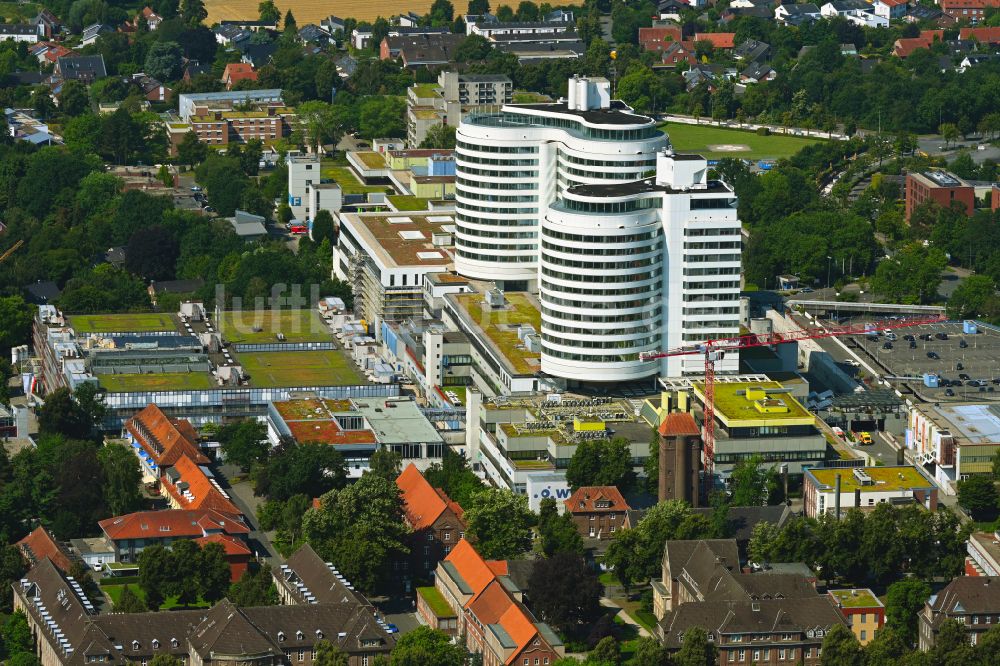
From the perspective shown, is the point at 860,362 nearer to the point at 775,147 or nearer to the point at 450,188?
the point at 450,188

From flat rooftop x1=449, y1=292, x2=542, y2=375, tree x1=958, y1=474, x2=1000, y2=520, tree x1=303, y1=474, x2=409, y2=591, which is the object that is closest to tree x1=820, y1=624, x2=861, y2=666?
tree x1=303, y1=474, x2=409, y2=591

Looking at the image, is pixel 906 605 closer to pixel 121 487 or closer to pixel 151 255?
pixel 121 487

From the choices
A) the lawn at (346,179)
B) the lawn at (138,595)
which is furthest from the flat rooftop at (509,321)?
the lawn at (346,179)

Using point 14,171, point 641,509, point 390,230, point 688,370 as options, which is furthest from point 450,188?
point 641,509

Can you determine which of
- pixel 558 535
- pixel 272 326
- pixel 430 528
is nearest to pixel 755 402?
pixel 558 535

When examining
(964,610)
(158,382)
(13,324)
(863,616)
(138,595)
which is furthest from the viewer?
(13,324)

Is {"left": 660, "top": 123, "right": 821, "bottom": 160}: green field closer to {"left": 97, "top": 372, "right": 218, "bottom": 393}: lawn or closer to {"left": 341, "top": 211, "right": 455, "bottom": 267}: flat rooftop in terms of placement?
{"left": 341, "top": 211, "right": 455, "bottom": 267}: flat rooftop
